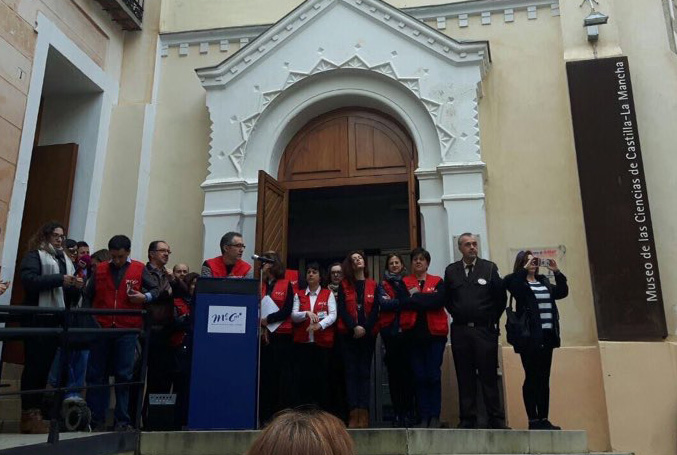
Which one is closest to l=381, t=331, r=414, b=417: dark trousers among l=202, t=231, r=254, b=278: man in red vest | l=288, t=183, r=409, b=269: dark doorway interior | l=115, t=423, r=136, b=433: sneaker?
l=202, t=231, r=254, b=278: man in red vest

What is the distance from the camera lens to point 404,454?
4547 millimetres

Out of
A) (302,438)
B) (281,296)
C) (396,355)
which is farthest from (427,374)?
(302,438)

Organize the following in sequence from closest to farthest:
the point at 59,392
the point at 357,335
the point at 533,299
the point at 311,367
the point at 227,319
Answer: the point at 59,392 → the point at 227,319 → the point at 533,299 → the point at 357,335 → the point at 311,367

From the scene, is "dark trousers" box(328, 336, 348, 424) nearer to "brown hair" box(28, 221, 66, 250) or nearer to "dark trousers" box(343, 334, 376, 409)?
"dark trousers" box(343, 334, 376, 409)

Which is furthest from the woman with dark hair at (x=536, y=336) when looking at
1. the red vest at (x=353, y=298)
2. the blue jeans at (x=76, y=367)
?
the blue jeans at (x=76, y=367)

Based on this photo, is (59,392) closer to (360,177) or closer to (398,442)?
(398,442)

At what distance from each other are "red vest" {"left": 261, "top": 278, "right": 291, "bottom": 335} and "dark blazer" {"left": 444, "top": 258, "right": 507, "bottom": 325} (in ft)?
4.92

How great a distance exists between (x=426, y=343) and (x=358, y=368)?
0.67 m

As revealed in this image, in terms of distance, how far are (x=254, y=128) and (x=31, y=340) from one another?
14.0 ft

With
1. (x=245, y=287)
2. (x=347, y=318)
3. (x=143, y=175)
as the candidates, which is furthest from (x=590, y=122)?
(x=143, y=175)

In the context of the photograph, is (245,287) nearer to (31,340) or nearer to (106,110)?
(31,340)

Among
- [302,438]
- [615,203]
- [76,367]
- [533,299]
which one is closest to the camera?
[302,438]

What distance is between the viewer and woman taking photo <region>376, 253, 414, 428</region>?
5656 millimetres

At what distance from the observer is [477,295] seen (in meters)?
5.47
